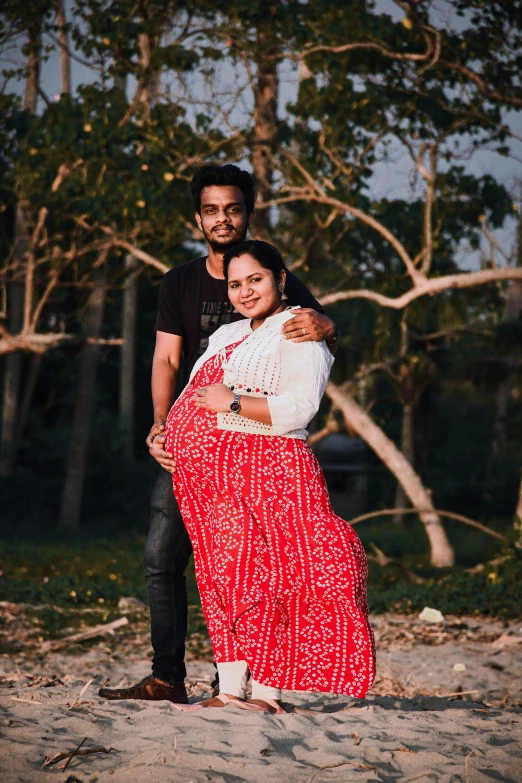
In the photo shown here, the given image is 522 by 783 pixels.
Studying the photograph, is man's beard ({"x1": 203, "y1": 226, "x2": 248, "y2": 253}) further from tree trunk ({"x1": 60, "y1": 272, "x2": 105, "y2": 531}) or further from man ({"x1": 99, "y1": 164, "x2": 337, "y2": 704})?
tree trunk ({"x1": 60, "y1": 272, "x2": 105, "y2": 531})

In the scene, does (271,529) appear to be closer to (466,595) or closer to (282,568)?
(282,568)

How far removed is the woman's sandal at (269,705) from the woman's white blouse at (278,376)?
99 cm

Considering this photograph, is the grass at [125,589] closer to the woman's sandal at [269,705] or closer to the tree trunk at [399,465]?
the tree trunk at [399,465]

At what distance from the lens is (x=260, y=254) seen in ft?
12.2

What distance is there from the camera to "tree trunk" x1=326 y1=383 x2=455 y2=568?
428 inches

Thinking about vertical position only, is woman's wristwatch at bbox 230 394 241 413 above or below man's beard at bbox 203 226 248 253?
below

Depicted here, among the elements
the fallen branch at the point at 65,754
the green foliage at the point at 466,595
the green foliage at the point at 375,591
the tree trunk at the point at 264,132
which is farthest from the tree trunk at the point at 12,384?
the fallen branch at the point at 65,754

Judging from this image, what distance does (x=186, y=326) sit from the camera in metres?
4.22

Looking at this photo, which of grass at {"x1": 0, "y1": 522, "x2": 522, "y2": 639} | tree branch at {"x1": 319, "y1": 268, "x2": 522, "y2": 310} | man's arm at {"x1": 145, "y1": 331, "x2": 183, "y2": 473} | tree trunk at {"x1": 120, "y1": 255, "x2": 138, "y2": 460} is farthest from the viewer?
tree trunk at {"x1": 120, "y1": 255, "x2": 138, "y2": 460}

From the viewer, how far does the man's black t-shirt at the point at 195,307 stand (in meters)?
4.17

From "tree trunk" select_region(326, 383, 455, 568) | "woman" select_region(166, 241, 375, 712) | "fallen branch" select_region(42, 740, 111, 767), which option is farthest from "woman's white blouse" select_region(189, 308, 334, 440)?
"tree trunk" select_region(326, 383, 455, 568)

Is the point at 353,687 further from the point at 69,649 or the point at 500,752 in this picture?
the point at 69,649

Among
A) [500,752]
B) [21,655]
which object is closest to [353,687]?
[500,752]

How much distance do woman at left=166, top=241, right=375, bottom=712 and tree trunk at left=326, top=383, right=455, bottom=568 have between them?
6816mm
